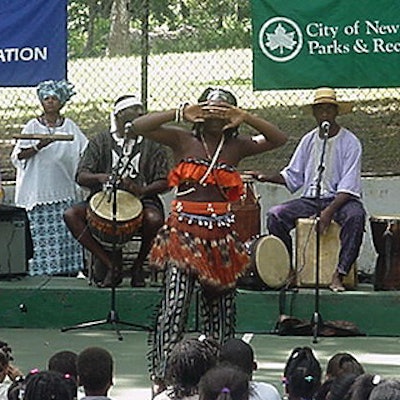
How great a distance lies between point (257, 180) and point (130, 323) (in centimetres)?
140

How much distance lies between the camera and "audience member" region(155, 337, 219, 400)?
5996 mm

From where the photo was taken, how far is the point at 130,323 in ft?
33.6

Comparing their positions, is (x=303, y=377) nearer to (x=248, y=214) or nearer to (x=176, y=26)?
(x=248, y=214)

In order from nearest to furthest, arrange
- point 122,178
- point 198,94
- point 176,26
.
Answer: point 122,178
point 198,94
point 176,26

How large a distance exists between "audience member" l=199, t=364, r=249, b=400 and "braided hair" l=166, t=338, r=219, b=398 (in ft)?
→ 1.29

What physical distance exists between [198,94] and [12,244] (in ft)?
10.5

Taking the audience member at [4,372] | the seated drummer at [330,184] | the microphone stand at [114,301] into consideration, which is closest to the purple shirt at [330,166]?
the seated drummer at [330,184]

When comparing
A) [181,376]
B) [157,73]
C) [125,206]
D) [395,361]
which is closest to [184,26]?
[157,73]

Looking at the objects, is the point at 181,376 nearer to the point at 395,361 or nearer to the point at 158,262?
the point at 158,262

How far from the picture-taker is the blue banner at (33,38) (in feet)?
38.3

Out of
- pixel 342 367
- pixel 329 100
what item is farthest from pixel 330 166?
pixel 342 367

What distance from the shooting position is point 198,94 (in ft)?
43.7

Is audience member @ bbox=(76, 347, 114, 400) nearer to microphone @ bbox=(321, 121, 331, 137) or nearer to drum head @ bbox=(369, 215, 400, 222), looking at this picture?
microphone @ bbox=(321, 121, 331, 137)

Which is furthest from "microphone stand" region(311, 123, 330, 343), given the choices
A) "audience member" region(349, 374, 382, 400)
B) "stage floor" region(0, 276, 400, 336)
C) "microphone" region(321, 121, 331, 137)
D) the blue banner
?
"audience member" region(349, 374, 382, 400)
